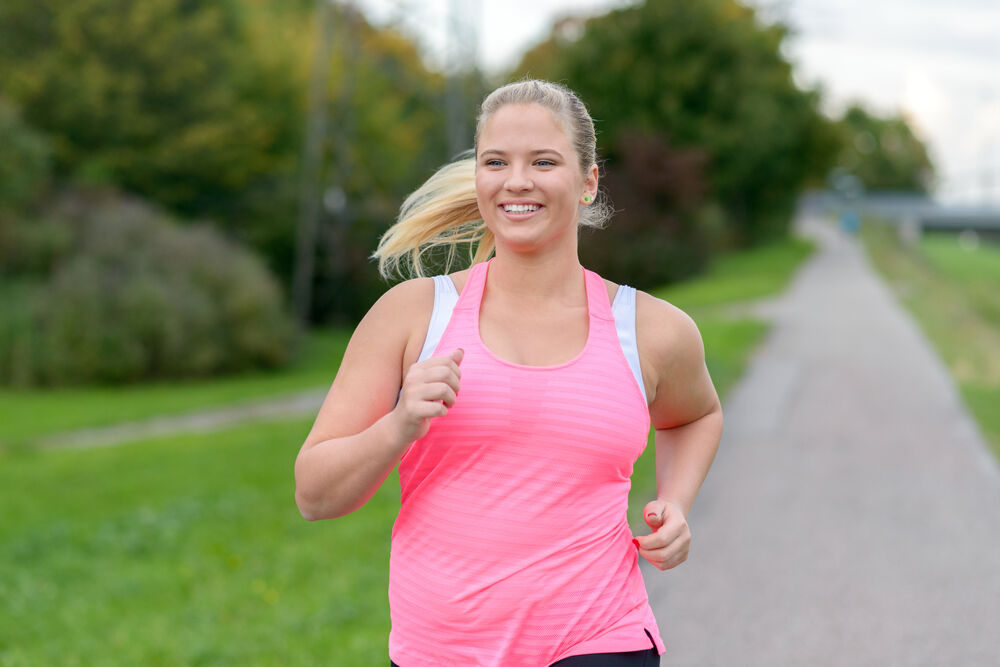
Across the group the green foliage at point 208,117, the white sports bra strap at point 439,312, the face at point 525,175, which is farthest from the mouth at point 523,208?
the green foliage at point 208,117

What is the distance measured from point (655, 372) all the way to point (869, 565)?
4700mm

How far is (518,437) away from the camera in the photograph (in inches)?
84.7

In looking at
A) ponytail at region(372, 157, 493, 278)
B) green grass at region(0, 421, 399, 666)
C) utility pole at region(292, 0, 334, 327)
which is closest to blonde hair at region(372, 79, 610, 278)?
ponytail at region(372, 157, 493, 278)

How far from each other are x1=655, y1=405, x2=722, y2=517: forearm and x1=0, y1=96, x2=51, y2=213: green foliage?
905 inches

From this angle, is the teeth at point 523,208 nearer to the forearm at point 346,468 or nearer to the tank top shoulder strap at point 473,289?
the tank top shoulder strap at point 473,289

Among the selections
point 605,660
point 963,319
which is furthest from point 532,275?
point 963,319

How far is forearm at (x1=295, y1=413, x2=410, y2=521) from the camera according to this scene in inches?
81.1

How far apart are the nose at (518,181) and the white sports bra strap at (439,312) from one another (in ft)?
0.83

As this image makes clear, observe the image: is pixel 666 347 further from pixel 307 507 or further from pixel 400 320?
pixel 307 507

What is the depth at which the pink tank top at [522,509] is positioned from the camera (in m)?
2.16

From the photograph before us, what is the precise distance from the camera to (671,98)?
37.6 m

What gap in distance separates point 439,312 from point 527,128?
1.31 feet

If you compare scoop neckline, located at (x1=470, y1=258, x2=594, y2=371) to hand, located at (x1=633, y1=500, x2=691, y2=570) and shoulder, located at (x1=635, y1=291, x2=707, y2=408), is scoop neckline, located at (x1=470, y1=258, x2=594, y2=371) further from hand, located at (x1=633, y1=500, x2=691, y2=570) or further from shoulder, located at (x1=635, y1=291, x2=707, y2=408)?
hand, located at (x1=633, y1=500, x2=691, y2=570)

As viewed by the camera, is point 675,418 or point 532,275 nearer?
point 532,275
